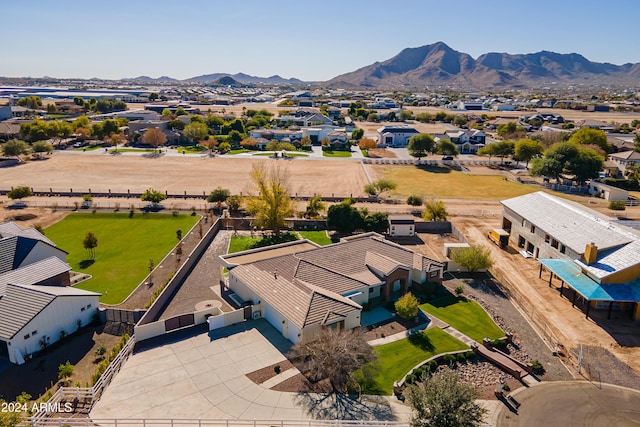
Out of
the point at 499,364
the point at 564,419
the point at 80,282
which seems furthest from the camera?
the point at 80,282

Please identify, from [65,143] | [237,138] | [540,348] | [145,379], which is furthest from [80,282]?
[65,143]

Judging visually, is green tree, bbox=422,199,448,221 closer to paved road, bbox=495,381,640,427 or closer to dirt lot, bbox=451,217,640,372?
dirt lot, bbox=451,217,640,372

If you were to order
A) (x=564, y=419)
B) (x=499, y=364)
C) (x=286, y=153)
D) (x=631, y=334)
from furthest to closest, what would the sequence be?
1. (x=286, y=153)
2. (x=631, y=334)
3. (x=499, y=364)
4. (x=564, y=419)

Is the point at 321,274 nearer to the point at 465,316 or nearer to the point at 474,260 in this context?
the point at 465,316

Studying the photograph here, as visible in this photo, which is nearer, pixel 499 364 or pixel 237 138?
pixel 499 364

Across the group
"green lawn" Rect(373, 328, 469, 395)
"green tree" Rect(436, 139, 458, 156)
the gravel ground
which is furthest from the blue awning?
"green tree" Rect(436, 139, 458, 156)

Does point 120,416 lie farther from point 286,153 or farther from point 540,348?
point 286,153
